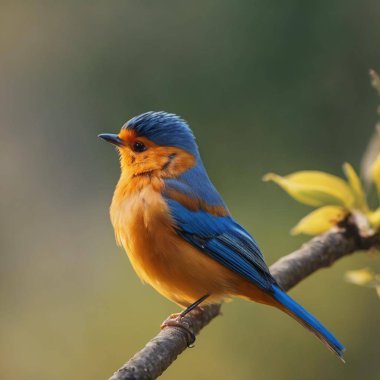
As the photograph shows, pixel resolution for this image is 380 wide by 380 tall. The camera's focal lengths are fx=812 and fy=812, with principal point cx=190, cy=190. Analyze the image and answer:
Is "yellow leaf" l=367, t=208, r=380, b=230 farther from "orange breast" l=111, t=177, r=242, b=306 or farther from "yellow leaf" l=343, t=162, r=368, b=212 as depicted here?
"orange breast" l=111, t=177, r=242, b=306

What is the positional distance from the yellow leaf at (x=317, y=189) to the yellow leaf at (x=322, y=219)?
0.03 m

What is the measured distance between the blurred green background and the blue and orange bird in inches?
63.4

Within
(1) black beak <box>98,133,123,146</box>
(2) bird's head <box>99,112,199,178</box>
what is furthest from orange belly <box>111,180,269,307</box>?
(1) black beak <box>98,133,123,146</box>

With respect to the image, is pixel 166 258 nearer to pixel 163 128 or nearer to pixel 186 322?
pixel 186 322

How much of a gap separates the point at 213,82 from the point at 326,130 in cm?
89

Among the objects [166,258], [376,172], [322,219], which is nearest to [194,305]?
[166,258]

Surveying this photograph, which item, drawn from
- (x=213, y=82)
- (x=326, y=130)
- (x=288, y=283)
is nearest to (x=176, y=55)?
(x=213, y=82)

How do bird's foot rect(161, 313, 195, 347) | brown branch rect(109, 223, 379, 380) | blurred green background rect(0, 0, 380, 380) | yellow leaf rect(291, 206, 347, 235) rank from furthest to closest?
blurred green background rect(0, 0, 380, 380) < yellow leaf rect(291, 206, 347, 235) < brown branch rect(109, 223, 379, 380) < bird's foot rect(161, 313, 195, 347)

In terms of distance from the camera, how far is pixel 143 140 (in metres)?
3.34

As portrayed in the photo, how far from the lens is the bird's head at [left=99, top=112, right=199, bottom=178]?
130 inches

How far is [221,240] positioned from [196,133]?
2.45 metres

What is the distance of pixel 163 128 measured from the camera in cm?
332

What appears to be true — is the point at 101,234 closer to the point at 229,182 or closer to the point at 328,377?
the point at 229,182

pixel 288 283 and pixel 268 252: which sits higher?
pixel 268 252
